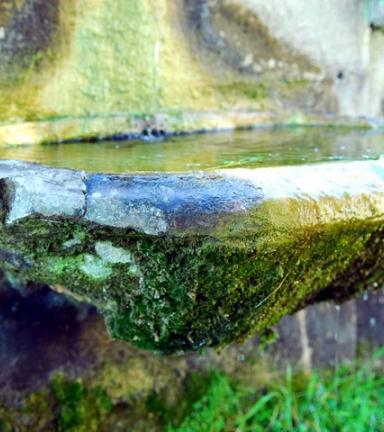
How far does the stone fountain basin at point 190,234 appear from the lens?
646mm

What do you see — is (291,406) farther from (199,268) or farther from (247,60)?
(247,60)

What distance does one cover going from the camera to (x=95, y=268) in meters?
0.76

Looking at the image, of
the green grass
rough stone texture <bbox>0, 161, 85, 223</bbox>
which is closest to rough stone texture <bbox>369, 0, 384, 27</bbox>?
the green grass

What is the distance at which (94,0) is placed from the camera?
1.66 meters

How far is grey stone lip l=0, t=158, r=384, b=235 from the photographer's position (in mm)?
639

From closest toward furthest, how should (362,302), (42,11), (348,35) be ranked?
(42,11)
(362,302)
(348,35)

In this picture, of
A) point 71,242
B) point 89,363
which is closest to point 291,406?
point 89,363

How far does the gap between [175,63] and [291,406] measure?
1.62 m

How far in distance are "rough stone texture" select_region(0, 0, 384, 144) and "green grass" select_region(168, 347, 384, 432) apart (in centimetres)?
120

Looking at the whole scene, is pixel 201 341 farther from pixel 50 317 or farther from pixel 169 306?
pixel 50 317

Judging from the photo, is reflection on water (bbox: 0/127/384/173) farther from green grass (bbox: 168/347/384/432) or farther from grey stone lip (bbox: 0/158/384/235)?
green grass (bbox: 168/347/384/432)

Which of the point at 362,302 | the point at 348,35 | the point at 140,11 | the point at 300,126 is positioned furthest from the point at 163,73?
the point at 362,302

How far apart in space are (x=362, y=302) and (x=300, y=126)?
0.96 m

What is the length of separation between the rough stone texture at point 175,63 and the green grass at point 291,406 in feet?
3.94
